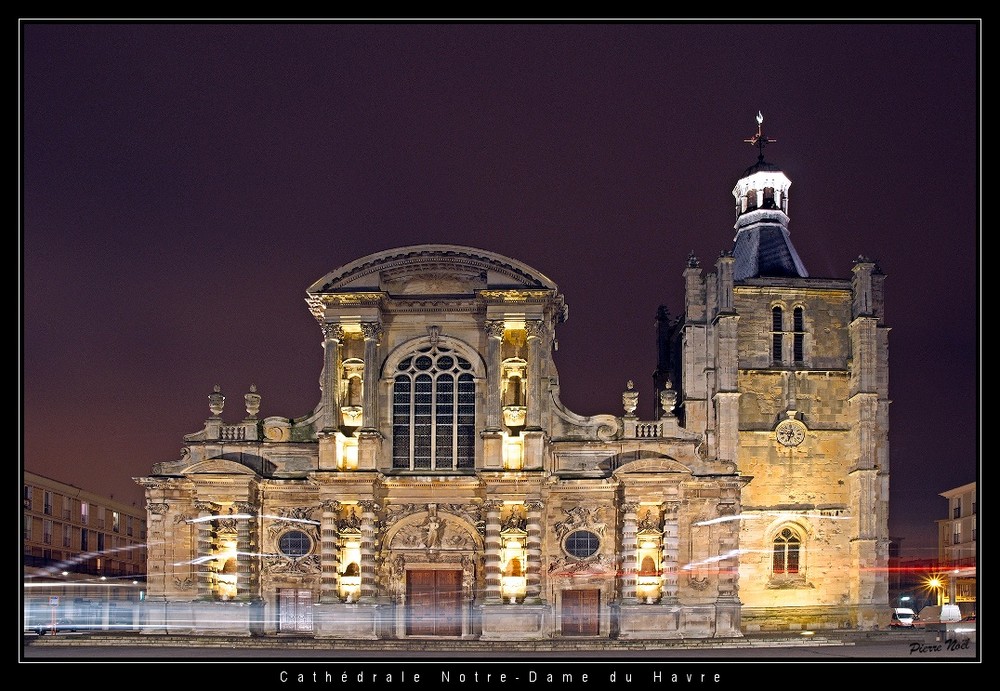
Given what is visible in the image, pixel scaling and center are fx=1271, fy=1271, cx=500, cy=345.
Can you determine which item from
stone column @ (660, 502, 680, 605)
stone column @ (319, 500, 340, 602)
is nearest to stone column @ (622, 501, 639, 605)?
stone column @ (660, 502, 680, 605)

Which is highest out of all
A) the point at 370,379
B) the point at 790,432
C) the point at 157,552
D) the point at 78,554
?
the point at 370,379

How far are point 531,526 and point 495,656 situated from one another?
6.28 meters

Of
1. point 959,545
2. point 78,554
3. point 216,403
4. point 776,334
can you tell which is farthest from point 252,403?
point 959,545

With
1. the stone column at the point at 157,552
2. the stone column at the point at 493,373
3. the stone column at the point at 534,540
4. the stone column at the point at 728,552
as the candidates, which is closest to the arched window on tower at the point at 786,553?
the stone column at the point at 728,552

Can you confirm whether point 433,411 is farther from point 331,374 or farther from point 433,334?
point 331,374

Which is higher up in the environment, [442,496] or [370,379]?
[370,379]

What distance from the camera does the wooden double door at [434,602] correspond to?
131ft

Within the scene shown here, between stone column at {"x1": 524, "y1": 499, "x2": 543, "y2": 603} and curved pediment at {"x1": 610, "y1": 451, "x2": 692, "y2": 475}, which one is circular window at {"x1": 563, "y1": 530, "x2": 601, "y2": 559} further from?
curved pediment at {"x1": 610, "y1": 451, "x2": 692, "y2": 475}

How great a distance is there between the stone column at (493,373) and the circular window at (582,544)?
14.1 feet

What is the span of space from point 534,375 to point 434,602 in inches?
309

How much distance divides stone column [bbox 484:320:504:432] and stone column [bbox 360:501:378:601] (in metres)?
4.44

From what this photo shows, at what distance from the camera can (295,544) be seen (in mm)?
40688
